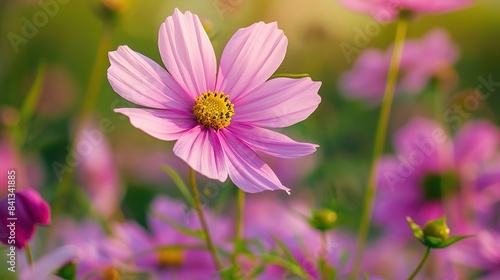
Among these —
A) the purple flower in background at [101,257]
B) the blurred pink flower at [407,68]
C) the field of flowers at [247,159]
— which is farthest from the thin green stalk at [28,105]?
the blurred pink flower at [407,68]

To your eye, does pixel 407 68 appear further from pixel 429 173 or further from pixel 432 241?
pixel 432 241

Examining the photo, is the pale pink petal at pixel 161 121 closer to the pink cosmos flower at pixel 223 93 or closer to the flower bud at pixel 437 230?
the pink cosmos flower at pixel 223 93

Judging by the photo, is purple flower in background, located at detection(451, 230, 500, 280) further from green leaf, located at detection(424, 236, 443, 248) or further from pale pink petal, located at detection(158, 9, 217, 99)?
pale pink petal, located at detection(158, 9, 217, 99)

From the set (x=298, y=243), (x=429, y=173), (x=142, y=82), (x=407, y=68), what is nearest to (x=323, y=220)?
(x=298, y=243)

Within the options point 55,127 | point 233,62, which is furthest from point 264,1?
point 233,62

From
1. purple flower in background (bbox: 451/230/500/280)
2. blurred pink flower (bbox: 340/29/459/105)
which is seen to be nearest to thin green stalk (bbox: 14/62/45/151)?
purple flower in background (bbox: 451/230/500/280)

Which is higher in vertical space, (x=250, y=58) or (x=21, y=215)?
(x=250, y=58)

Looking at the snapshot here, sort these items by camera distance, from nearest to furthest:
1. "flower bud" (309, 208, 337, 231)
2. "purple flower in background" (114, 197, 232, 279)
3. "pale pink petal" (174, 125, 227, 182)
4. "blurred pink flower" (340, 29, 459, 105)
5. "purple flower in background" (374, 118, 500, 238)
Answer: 1. "pale pink petal" (174, 125, 227, 182)
2. "flower bud" (309, 208, 337, 231)
3. "purple flower in background" (114, 197, 232, 279)
4. "purple flower in background" (374, 118, 500, 238)
5. "blurred pink flower" (340, 29, 459, 105)
